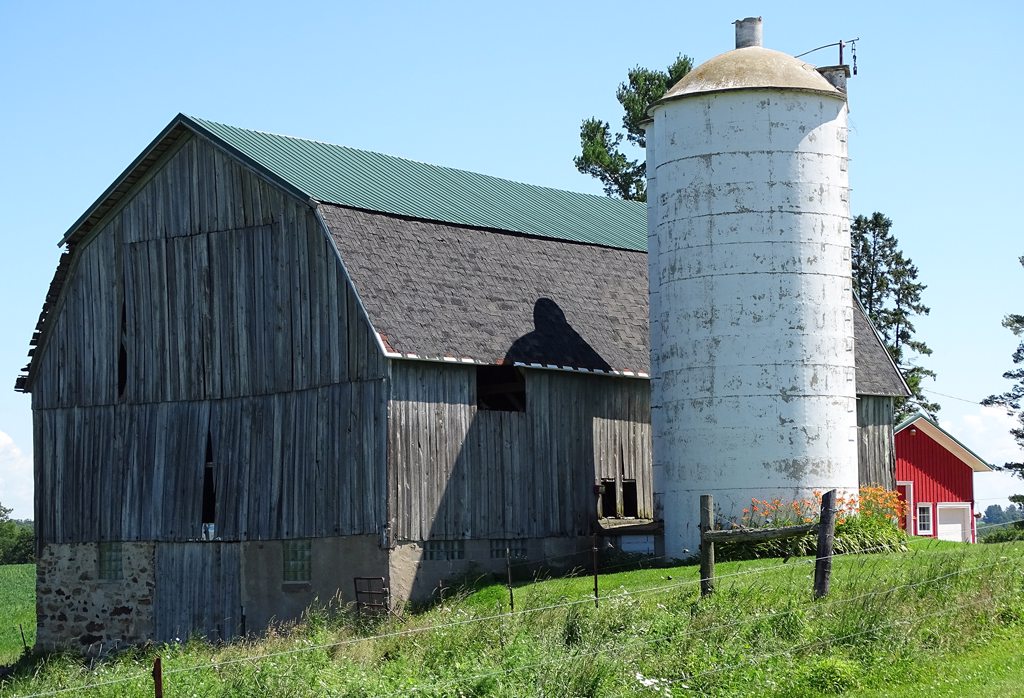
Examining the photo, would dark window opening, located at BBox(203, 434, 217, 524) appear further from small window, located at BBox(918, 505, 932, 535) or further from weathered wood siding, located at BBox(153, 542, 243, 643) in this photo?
small window, located at BBox(918, 505, 932, 535)

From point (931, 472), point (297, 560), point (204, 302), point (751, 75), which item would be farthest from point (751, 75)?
point (931, 472)

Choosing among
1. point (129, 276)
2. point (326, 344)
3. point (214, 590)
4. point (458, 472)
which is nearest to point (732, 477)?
point (458, 472)

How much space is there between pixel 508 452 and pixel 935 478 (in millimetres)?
19807

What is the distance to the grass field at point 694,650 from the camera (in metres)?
15.9

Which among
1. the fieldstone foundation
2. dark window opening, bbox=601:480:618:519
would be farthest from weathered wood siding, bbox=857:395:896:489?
the fieldstone foundation

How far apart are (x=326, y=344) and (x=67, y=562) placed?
30.5 feet

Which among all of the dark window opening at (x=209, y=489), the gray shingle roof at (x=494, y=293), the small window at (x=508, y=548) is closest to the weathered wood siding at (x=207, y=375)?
the dark window opening at (x=209, y=489)

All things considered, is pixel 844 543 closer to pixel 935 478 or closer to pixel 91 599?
pixel 91 599

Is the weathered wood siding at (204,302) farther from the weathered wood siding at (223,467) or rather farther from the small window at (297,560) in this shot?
the small window at (297,560)

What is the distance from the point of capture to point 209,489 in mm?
31000

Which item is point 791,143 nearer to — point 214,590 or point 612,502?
point 612,502

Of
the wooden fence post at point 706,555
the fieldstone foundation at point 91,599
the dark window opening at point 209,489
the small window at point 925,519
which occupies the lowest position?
the fieldstone foundation at point 91,599

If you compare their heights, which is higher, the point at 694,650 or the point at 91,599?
the point at 694,650

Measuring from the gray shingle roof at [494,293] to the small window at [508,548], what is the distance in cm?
367
